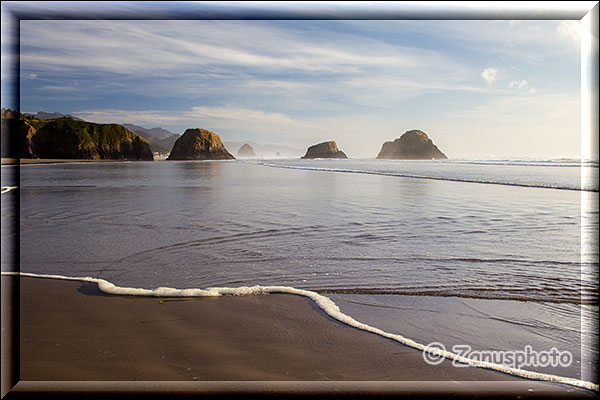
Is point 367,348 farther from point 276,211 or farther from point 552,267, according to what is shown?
point 276,211

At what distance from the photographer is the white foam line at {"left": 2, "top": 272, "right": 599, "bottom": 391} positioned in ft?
6.48

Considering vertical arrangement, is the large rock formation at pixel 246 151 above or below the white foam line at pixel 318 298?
above

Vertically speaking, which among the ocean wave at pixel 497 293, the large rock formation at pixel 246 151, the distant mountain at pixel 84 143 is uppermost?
the distant mountain at pixel 84 143

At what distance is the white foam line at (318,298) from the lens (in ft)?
6.48

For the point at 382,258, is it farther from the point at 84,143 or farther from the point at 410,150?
the point at 84,143

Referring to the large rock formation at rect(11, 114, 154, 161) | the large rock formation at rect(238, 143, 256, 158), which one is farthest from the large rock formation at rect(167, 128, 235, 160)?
the large rock formation at rect(238, 143, 256, 158)

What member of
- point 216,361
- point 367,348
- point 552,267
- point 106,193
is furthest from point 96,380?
point 106,193

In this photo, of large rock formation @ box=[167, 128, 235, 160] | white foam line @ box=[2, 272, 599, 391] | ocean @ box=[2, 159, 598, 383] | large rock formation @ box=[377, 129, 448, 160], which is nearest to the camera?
white foam line @ box=[2, 272, 599, 391]

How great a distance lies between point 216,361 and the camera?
6.64ft

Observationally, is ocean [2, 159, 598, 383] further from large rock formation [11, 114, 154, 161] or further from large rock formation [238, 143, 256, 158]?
large rock formation [11, 114, 154, 161]

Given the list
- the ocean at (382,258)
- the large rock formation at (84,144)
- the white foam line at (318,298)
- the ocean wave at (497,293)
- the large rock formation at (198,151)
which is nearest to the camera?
the white foam line at (318,298)

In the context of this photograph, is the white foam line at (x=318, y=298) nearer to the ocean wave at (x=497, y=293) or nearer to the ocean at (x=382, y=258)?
the ocean at (x=382, y=258)

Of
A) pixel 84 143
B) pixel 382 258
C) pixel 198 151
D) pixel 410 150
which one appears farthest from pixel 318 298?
pixel 84 143

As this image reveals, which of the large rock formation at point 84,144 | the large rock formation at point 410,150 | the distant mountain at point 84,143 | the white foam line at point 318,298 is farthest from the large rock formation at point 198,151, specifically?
the white foam line at point 318,298
